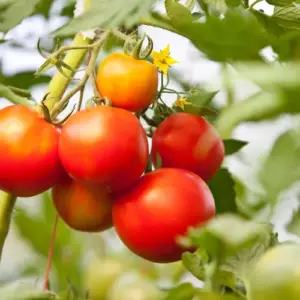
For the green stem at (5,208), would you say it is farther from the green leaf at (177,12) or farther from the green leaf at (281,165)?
the green leaf at (281,165)

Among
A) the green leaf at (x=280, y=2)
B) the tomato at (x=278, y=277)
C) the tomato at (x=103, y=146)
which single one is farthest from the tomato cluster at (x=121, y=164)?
the tomato at (x=278, y=277)

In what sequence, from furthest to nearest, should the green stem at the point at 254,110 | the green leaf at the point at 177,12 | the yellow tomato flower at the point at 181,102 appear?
the yellow tomato flower at the point at 181,102 < the green leaf at the point at 177,12 < the green stem at the point at 254,110

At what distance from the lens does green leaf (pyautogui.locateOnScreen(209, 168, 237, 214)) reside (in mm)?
546

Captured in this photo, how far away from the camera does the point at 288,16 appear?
0.47m

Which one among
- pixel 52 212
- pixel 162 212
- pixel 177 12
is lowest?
pixel 52 212

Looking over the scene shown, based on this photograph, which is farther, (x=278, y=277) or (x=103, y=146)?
(x=103, y=146)

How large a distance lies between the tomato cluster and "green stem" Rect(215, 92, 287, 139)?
0.22 metres

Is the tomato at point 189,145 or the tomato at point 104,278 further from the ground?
the tomato at point 189,145

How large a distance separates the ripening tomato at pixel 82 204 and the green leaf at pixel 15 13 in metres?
0.12

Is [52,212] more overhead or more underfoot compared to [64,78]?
more underfoot

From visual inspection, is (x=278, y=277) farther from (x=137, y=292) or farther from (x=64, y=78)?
(x=64, y=78)

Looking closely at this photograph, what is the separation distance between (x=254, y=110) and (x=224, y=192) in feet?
1.25

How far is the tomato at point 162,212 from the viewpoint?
1.36ft

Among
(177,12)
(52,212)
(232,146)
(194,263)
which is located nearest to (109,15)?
(177,12)
